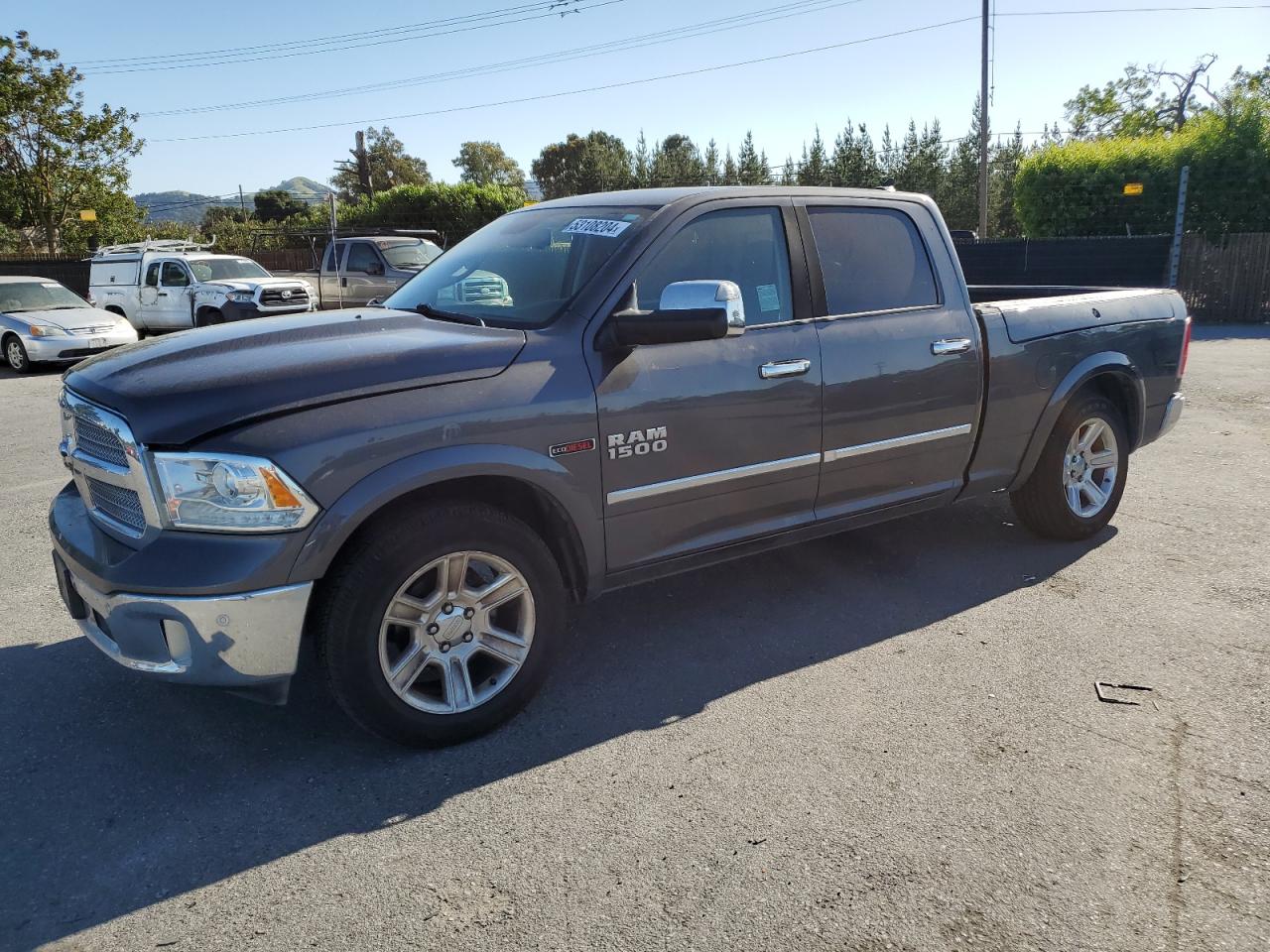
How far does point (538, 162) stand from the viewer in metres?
69.4

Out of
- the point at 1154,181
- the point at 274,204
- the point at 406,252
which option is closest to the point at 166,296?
the point at 406,252

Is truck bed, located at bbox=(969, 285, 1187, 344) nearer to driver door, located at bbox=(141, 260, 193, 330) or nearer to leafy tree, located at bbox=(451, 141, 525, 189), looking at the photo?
driver door, located at bbox=(141, 260, 193, 330)

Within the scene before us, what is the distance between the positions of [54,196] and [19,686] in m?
29.8

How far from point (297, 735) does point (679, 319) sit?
1999 millimetres

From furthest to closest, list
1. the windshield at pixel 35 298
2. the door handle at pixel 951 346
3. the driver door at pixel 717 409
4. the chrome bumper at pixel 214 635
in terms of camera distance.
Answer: the windshield at pixel 35 298, the door handle at pixel 951 346, the driver door at pixel 717 409, the chrome bumper at pixel 214 635

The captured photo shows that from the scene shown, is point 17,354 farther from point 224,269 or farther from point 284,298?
point 224,269

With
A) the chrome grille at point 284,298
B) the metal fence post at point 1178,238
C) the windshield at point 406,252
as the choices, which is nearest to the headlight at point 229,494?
the chrome grille at point 284,298

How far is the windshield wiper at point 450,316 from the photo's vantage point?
3.85 meters

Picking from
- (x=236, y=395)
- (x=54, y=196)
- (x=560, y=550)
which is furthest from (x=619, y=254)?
(x=54, y=196)

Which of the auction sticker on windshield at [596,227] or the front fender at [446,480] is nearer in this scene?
the front fender at [446,480]

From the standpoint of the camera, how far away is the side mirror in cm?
342

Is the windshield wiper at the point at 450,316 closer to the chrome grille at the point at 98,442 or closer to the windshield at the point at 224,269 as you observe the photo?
the chrome grille at the point at 98,442

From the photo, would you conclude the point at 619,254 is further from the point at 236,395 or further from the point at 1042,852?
the point at 1042,852

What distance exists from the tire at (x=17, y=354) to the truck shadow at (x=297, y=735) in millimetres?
12468
